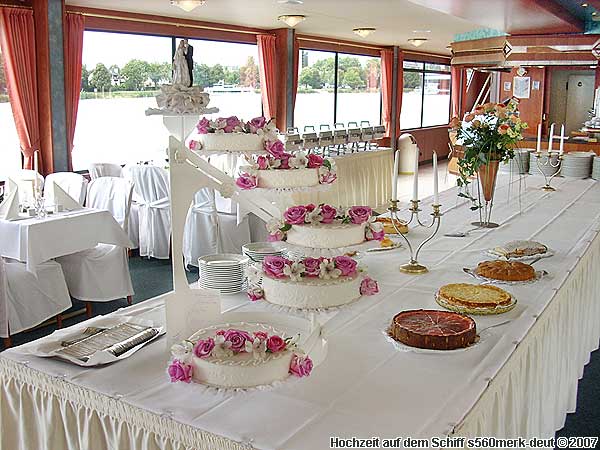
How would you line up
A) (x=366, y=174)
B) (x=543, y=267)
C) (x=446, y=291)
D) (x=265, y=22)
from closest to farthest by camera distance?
(x=446, y=291) < (x=543, y=267) < (x=366, y=174) < (x=265, y=22)

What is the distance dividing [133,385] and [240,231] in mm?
4099

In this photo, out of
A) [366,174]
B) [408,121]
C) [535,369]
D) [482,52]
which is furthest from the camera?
[408,121]

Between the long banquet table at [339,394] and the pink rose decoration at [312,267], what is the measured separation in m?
0.14

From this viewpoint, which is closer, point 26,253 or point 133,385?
point 133,385

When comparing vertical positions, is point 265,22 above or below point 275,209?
above

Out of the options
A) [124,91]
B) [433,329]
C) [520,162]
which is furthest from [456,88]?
[433,329]

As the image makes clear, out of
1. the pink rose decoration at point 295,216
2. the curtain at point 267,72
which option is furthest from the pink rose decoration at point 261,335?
the curtain at point 267,72

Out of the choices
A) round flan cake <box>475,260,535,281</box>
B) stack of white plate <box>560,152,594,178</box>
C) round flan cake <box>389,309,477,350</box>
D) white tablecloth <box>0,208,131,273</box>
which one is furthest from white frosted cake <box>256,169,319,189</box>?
stack of white plate <box>560,152,594,178</box>

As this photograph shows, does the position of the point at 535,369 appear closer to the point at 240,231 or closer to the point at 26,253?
the point at 26,253

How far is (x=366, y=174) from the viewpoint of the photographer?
303 inches

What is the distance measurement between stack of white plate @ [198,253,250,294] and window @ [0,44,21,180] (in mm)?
4478

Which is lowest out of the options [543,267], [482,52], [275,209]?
[543,267]

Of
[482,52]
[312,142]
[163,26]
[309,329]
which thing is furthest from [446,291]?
[163,26]

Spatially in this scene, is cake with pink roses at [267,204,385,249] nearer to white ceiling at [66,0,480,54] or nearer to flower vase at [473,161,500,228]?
flower vase at [473,161,500,228]
